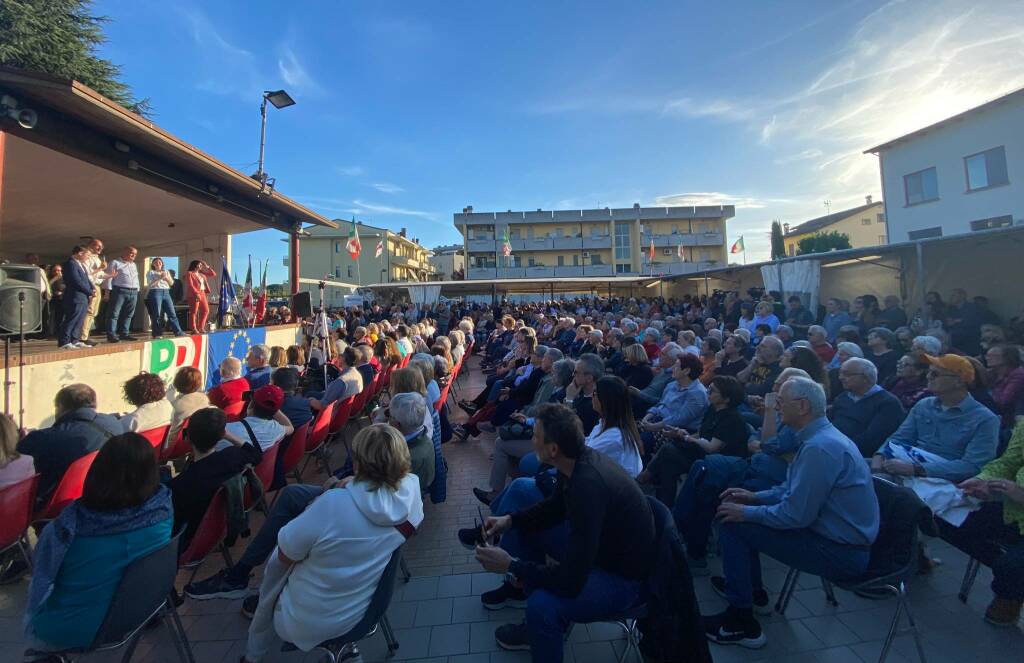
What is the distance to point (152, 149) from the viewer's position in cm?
755

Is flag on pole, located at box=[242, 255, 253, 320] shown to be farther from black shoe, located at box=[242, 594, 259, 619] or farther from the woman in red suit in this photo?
black shoe, located at box=[242, 594, 259, 619]

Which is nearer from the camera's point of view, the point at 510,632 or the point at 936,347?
the point at 510,632

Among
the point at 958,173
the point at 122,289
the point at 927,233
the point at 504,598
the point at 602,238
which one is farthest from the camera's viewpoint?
the point at 602,238

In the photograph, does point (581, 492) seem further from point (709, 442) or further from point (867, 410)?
point (867, 410)

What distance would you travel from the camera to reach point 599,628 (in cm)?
269

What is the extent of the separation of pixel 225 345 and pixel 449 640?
28.4 ft

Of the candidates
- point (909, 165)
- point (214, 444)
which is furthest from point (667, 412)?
point (909, 165)

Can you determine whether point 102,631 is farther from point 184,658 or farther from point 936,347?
point 936,347

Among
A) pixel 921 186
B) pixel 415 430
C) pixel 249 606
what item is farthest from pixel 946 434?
pixel 921 186

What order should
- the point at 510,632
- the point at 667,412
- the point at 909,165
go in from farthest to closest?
1. the point at 909,165
2. the point at 667,412
3. the point at 510,632

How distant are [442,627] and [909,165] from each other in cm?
2417

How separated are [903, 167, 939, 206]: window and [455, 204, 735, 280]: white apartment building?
2358 cm

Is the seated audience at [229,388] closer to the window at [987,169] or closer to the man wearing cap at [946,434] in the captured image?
the man wearing cap at [946,434]

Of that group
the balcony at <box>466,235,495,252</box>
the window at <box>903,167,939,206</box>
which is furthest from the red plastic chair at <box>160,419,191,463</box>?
the balcony at <box>466,235,495,252</box>
